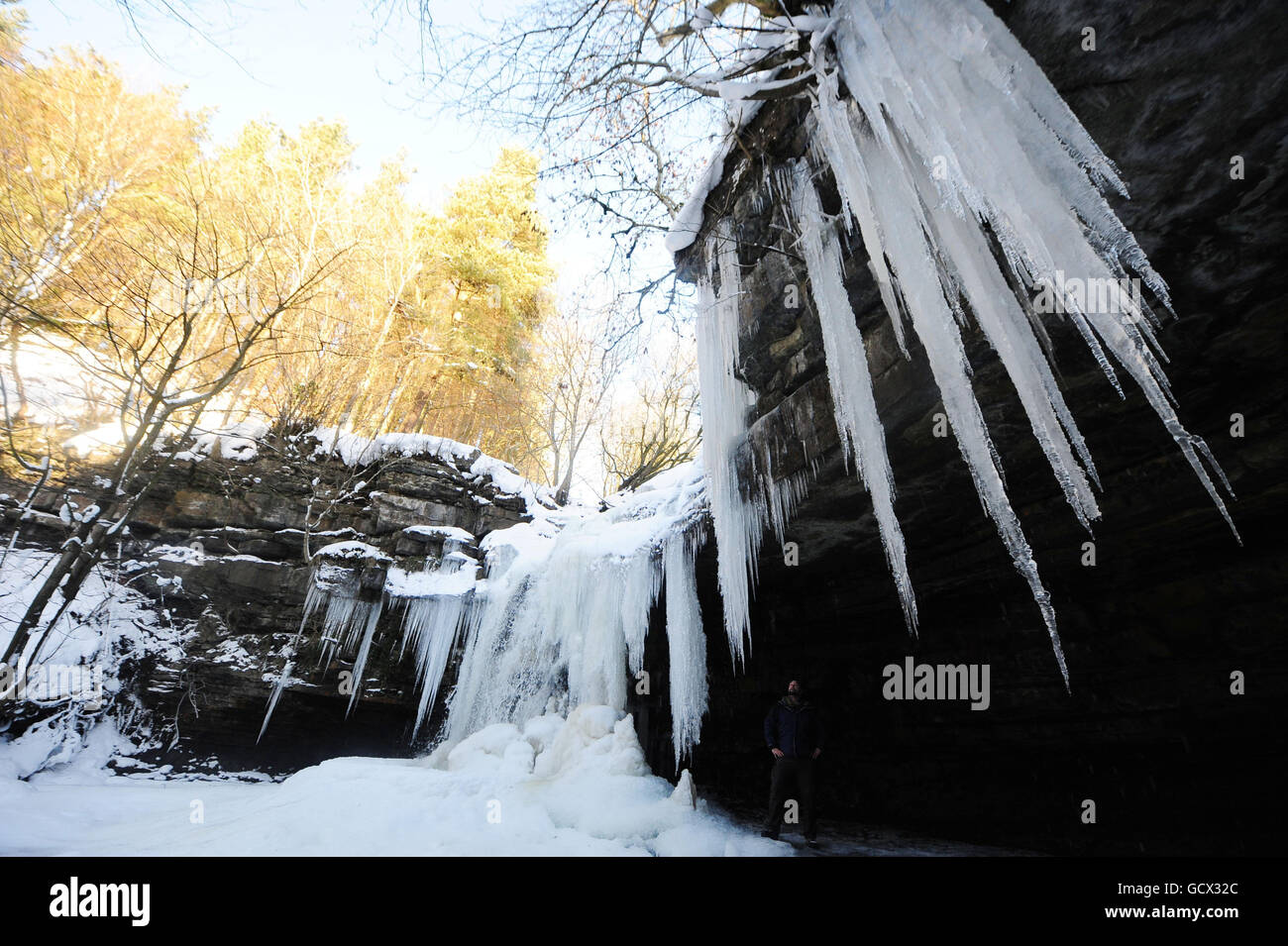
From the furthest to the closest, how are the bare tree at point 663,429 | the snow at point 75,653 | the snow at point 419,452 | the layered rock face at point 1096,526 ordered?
1. the bare tree at point 663,429
2. the snow at point 419,452
3. the snow at point 75,653
4. the layered rock face at point 1096,526

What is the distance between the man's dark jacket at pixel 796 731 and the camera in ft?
13.2

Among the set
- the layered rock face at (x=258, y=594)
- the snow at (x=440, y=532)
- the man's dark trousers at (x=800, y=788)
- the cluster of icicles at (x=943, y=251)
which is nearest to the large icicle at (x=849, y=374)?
the cluster of icicles at (x=943, y=251)

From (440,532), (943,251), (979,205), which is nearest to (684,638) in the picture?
(943,251)

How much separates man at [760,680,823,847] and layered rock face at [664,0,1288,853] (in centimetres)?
146

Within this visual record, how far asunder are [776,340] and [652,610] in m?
3.91

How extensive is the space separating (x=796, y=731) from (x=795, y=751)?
16 centimetres

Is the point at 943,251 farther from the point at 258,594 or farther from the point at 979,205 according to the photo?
the point at 258,594

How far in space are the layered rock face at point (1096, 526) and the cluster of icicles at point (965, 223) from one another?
20 centimetres

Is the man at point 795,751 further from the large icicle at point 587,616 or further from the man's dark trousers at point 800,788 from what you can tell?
the large icicle at point 587,616

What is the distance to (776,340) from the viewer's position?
3930mm

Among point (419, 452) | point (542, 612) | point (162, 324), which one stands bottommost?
point (542, 612)

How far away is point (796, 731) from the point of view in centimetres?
403

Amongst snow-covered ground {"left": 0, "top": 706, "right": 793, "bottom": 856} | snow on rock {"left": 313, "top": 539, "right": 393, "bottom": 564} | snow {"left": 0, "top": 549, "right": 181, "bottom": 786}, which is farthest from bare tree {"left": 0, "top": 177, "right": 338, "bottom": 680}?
snow on rock {"left": 313, "top": 539, "right": 393, "bottom": 564}
